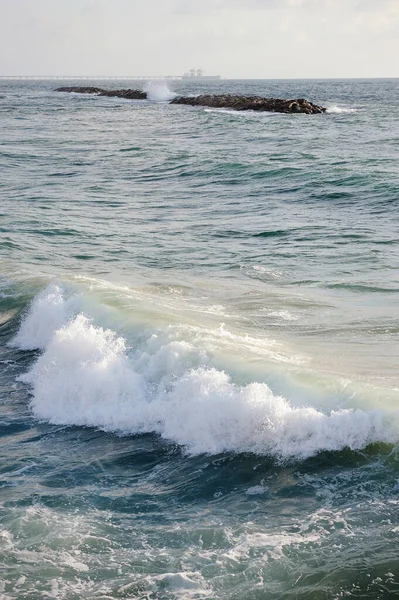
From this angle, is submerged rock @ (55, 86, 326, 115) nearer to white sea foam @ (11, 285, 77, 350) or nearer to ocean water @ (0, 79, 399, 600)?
ocean water @ (0, 79, 399, 600)

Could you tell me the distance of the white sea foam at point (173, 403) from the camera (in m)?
7.38

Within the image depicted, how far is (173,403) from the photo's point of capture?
27.1 feet

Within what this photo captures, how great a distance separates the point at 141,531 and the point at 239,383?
256 cm

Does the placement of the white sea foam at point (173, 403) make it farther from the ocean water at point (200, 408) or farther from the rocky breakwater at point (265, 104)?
the rocky breakwater at point (265, 104)

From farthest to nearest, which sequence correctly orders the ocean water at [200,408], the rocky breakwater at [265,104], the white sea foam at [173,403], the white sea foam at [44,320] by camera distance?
the rocky breakwater at [265,104]
the white sea foam at [44,320]
the white sea foam at [173,403]
the ocean water at [200,408]

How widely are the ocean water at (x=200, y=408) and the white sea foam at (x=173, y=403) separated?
2 cm

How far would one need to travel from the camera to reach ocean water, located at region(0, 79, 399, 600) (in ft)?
18.8

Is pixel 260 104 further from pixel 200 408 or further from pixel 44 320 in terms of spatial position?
pixel 200 408

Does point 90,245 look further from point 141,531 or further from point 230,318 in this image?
point 141,531

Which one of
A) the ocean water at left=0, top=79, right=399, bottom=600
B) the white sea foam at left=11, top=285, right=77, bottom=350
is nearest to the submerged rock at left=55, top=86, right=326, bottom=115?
the ocean water at left=0, top=79, right=399, bottom=600

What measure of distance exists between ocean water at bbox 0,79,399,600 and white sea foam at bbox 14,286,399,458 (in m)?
0.02

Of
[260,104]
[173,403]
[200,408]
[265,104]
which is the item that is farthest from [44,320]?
[260,104]

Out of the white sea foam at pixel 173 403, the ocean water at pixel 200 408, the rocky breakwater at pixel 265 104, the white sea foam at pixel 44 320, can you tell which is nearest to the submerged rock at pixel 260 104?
the rocky breakwater at pixel 265 104

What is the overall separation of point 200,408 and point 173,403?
0.41 meters
